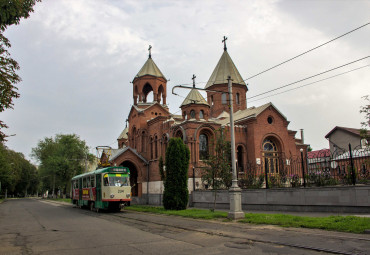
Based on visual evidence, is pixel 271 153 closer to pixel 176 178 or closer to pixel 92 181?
pixel 176 178

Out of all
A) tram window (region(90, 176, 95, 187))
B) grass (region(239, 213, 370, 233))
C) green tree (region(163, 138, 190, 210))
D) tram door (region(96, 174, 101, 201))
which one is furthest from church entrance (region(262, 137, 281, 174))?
grass (region(239, 213, 370, 233))

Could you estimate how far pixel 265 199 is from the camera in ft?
58.7

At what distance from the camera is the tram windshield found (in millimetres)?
21125

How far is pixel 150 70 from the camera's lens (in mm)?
37938

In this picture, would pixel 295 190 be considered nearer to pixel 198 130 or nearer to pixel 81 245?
pixel 81 245

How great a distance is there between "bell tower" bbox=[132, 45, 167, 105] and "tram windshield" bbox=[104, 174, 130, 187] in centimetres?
1699

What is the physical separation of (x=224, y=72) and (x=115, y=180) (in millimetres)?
21612

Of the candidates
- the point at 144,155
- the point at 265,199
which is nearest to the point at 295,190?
the point at 265,199


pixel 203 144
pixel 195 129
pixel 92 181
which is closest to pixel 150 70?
pixel 195 129

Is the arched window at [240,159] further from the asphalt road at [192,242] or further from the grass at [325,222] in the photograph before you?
the asphalt road at [192,242]

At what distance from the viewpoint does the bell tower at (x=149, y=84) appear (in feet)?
122

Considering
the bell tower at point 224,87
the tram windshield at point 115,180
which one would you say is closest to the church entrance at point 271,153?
the bell tower at point 224,87

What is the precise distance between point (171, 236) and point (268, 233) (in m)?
3.14

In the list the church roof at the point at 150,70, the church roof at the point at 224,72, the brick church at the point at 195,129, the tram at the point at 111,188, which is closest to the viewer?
the tram at the point at 111,188
